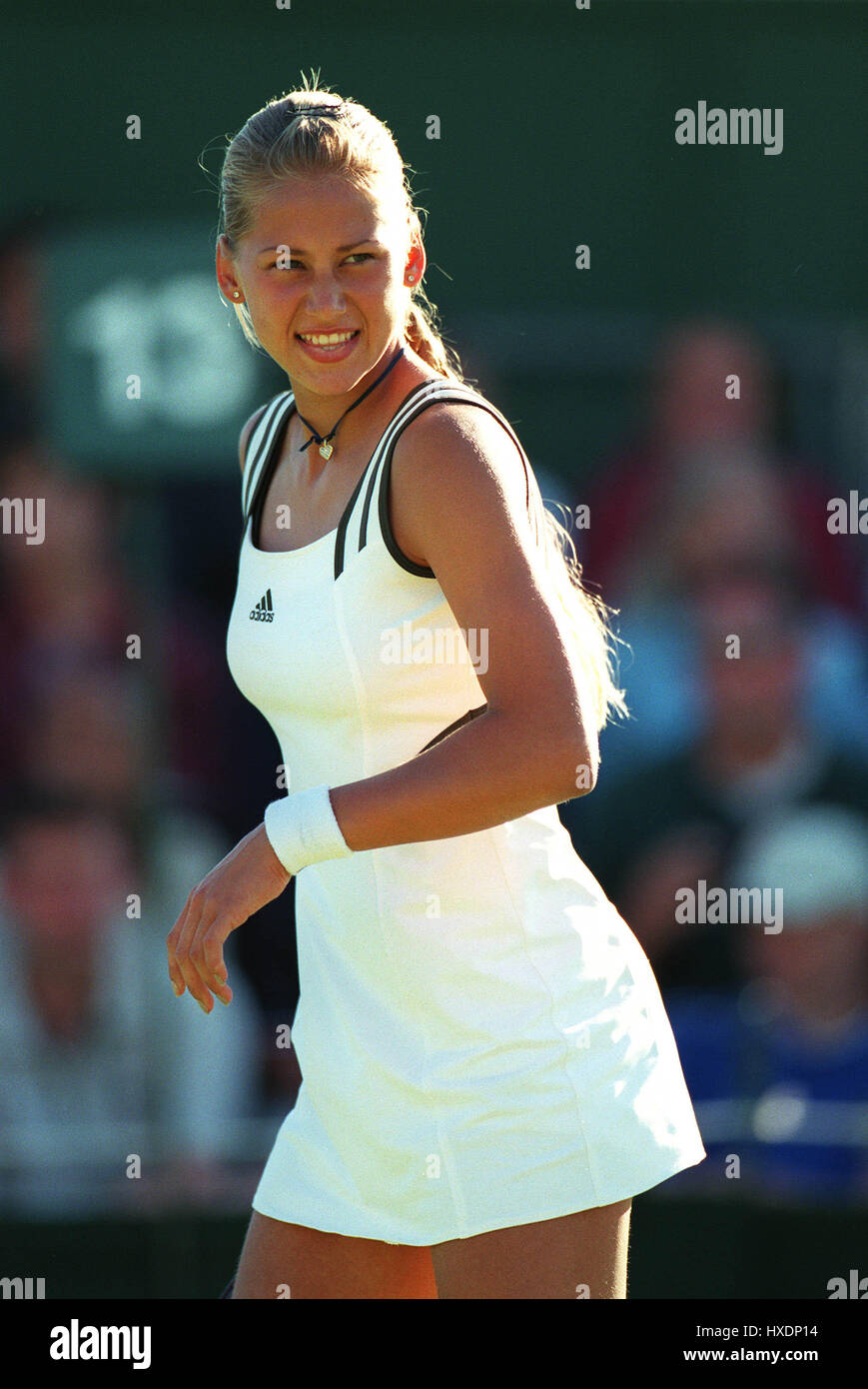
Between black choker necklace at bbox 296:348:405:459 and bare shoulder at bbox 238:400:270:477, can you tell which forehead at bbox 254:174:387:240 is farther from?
bare shoulder at bbox 238:400:270:477

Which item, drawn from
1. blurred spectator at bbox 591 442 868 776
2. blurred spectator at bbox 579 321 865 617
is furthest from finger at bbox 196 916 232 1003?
blurred spectator at bbox 579 321 865 617

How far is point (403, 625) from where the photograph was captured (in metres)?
1.97

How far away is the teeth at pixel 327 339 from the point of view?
2.08 m

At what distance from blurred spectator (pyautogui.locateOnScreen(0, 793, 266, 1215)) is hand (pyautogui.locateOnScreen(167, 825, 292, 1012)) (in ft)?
6.51

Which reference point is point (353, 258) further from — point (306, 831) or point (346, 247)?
point (306, 831)

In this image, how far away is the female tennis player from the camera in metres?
1.89

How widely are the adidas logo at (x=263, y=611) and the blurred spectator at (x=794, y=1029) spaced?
73.3 inches

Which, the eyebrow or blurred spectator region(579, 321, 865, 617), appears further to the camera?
blurred spectator region(579, 321, 865, 617)

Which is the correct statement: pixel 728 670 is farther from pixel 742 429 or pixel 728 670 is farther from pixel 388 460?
pixel 388 460

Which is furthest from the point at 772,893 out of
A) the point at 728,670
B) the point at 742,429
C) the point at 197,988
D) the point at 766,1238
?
the point at 197,988

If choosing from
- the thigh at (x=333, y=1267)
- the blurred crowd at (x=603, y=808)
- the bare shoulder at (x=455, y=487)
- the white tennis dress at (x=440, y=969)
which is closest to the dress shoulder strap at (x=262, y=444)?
the white tennis dress at (x=440, y=969)

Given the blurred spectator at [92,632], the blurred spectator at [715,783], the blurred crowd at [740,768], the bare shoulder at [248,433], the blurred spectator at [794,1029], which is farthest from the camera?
the blurred spectator at [92,632]

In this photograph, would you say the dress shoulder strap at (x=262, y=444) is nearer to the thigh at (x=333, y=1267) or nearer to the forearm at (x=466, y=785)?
the forearm at (x=466, y=785)

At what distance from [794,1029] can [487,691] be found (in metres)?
2.17
